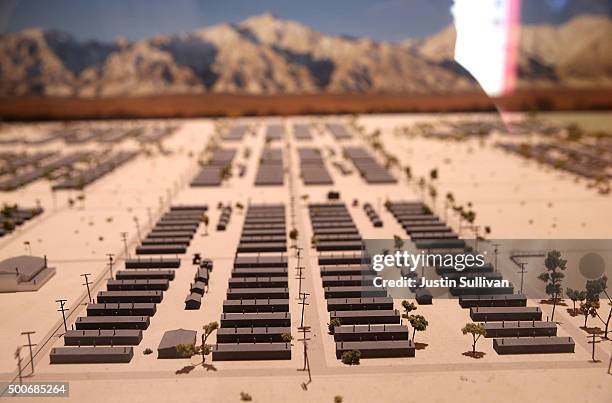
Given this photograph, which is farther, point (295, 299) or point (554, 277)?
point (295, 299)

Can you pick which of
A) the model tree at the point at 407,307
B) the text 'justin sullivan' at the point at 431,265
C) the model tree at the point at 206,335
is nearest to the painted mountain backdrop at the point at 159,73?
the text 'justin sullivan' at the point at 431,265

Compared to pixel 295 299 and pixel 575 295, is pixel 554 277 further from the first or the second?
pixel 295 299

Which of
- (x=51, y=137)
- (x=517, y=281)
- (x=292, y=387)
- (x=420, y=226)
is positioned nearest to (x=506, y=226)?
(x=420, y=226)

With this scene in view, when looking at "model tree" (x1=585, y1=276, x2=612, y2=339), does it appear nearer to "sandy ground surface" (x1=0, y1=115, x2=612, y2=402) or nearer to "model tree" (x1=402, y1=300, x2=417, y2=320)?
"sandy ground surface" (x1=0, y1=115, x2=612, y2=402)

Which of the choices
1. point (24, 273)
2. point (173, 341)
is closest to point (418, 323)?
point (173, 341)

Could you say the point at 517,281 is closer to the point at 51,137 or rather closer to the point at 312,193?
the point at 312,193

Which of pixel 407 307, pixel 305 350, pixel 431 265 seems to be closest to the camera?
pixel 305 350

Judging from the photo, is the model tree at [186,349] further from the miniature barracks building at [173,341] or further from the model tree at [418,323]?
the model tree at [418,323]
